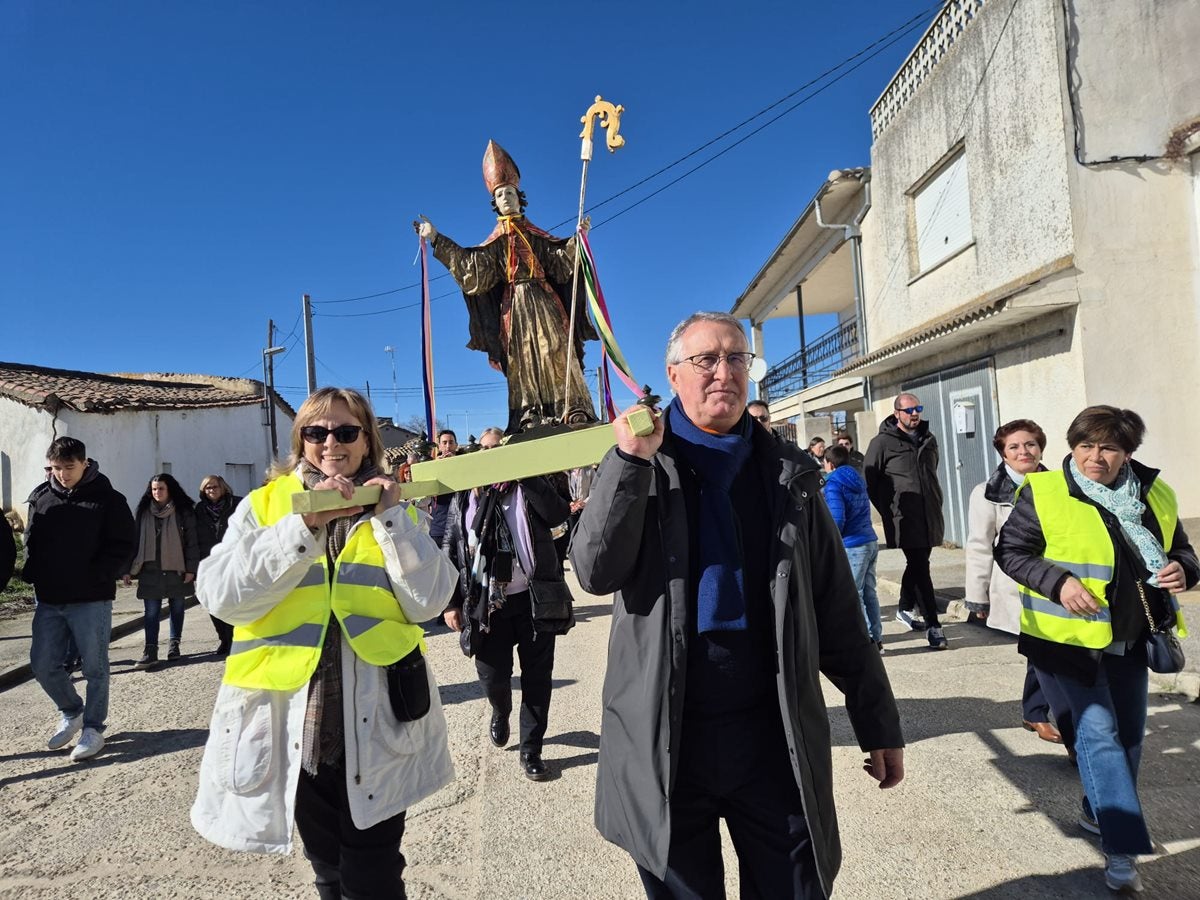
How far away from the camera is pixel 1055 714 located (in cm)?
296

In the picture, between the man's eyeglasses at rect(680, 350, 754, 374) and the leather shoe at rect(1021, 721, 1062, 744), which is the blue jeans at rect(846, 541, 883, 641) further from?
the man's eyeglasses at rect(680, 350, 754, 374)

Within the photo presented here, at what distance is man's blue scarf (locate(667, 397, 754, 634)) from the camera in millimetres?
1798

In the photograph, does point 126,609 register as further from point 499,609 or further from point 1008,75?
point 1008,75

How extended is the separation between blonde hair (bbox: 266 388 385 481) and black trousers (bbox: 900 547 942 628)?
4867 millimetres

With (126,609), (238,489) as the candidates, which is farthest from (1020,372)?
(238,489)

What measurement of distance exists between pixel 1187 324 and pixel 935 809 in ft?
24.4

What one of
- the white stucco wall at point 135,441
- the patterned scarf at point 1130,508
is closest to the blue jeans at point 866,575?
the patterned scarf at point 1130,508

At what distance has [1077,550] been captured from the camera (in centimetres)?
272

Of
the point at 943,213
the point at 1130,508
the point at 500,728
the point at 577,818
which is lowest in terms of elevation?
the point at 577,818

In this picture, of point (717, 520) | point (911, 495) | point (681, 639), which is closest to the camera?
point (681, 639)

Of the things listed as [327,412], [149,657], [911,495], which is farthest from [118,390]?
[327,412]

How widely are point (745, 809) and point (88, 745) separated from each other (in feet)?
14.6

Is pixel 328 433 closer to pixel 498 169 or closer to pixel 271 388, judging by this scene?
pixel 498 169

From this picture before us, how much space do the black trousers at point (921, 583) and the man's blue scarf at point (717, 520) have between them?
4545 mm
